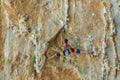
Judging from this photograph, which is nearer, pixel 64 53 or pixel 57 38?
pixel 64 53

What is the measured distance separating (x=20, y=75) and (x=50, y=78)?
1.12 m

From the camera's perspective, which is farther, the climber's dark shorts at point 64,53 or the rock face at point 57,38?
the climber's dark shorts at point 64,53

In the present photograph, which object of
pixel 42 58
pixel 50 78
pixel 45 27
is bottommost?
pixel 50 78

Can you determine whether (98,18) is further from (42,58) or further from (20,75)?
(20,75)

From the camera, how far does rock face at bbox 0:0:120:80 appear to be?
9391 mm

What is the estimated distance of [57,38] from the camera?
390 inches

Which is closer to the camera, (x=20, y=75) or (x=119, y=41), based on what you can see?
(x=119, y=41)

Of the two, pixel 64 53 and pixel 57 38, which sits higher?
pixel 57 38

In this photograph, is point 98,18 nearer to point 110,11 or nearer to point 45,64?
point 110,11

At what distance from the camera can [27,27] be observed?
9922 mm

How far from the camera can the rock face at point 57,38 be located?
30.8ft

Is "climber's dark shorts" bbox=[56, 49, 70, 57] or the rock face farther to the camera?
"climber's dark shorts" bbox=[56, 49, 70, 57]

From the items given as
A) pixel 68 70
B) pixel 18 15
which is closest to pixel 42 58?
pixel 68 70

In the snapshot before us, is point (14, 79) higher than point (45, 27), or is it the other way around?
point (45, 27)
